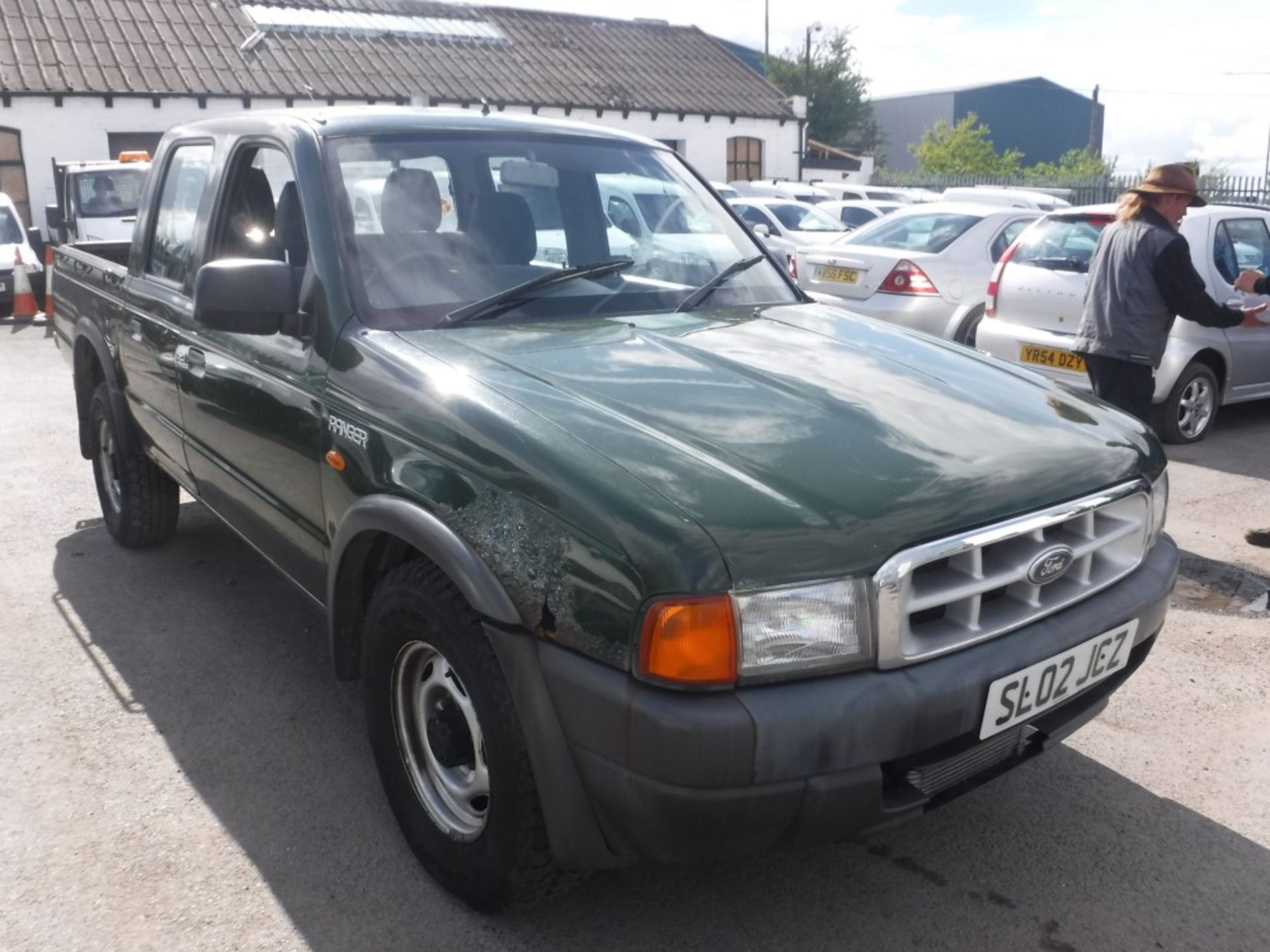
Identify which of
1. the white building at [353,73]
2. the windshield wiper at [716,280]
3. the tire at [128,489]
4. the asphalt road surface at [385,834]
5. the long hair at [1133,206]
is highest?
the white building at [353,73]

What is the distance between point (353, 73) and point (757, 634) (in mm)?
26665

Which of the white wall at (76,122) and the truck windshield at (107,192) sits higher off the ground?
the white wall at (76,122)

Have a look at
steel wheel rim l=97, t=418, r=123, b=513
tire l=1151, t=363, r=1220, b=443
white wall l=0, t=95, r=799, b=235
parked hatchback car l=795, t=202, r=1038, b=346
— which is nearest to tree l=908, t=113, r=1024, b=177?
white wall l=0, t=95, r=799, b=235

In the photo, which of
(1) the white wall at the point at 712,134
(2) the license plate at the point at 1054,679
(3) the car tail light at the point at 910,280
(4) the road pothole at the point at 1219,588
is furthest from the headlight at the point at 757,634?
(1) the white wall at the point at 712,134

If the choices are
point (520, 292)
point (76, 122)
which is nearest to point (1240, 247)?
point (520, 292)

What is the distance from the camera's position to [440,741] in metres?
2.79

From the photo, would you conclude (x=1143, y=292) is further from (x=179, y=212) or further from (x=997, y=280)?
(x=179, y=212)

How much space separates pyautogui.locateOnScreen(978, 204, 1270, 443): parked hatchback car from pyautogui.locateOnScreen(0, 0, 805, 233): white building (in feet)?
44.5

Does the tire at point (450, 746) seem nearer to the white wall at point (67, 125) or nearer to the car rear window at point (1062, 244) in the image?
the car rear window at point (1062, 244)

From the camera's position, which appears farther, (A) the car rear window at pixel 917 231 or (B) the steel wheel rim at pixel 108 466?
(A) the car rear window at pixel 917 231

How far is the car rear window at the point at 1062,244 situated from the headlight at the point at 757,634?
20.8ft

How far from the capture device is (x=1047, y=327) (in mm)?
7906

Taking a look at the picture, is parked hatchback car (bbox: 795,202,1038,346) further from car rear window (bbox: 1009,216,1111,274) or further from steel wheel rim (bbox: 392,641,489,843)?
steel wheel rim (bbox: 392,641,489,843)

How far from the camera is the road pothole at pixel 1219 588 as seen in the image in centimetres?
494
